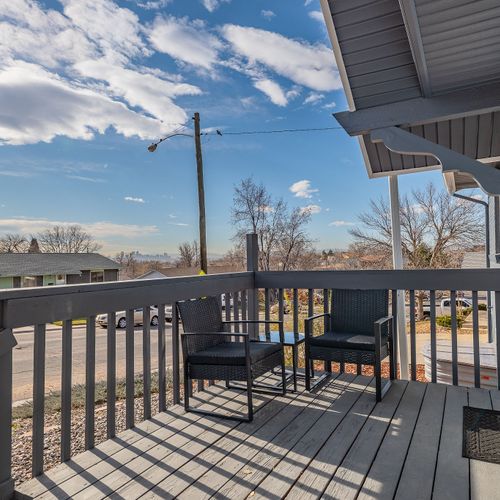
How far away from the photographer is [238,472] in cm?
198

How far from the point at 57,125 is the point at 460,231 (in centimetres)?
1801

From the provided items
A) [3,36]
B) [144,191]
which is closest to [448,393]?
[3,36]

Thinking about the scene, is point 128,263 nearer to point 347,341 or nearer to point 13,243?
point 13,243

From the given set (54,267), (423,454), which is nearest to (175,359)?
(423,454)

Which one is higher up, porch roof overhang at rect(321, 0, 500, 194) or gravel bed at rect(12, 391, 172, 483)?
porch roof overhang at rect(321, 0, 500, 194)

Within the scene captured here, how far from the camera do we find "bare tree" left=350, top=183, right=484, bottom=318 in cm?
1573

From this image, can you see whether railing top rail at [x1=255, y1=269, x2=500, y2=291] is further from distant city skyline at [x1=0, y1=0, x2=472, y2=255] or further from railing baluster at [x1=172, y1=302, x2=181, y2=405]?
distant city skyline at [x1=0, y1=0, x2=472, y2=255]

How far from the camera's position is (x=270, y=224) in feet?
59.1

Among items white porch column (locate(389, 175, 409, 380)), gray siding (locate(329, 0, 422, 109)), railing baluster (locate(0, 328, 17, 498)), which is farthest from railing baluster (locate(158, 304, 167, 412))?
white porch column (locate(389, 175, 409, 380))

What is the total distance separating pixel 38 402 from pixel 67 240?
742 inches

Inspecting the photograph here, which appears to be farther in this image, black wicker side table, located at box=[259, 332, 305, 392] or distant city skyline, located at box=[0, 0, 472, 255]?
distant city skyline, located at box=[0, 0, 472, 255]

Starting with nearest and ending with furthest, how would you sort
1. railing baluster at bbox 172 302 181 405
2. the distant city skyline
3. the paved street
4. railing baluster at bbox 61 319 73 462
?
railing baluster at bbox 61 319 73 462 → railing baluster at bbox 172 302 181 405 → the paved street → the distant city skyline

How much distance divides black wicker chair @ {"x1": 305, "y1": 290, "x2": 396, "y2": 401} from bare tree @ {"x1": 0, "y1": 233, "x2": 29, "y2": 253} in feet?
47.1

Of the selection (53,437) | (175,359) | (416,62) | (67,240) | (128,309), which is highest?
(416,62)
